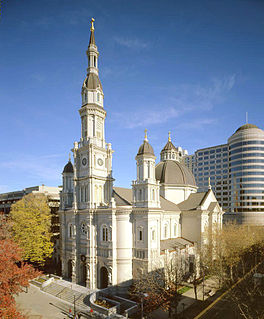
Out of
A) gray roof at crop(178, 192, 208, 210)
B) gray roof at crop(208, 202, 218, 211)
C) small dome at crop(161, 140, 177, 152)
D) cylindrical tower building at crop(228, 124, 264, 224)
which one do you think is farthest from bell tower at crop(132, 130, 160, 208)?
cylindrical tower building at crop(228, 124, 264, 224)

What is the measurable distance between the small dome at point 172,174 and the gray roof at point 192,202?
4434 millimetres

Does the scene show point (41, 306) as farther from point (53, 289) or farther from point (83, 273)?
point (83, 273)

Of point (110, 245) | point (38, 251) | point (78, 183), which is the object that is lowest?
point (38, 251)

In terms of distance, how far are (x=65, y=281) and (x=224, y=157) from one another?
9914cm

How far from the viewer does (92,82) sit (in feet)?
154

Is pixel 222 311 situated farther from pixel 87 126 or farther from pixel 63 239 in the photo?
pixel 87 126

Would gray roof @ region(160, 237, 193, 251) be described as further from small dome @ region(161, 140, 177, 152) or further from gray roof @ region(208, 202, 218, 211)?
small dome @ region(161, 140, 177, 152)

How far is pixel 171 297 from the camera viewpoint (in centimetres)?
2883

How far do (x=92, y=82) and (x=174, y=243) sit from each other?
40.0m

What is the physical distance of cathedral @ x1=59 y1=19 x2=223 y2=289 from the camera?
3822 cm

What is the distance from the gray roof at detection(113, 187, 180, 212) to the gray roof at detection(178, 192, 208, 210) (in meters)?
2.14

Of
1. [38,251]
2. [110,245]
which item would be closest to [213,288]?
[110,245]

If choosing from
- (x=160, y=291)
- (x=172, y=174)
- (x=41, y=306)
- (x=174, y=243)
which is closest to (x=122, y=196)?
(x=174, y=243)

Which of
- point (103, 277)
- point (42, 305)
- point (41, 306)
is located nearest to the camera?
point (41, 306)
